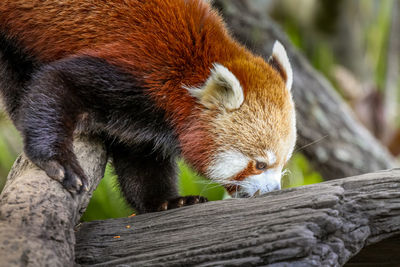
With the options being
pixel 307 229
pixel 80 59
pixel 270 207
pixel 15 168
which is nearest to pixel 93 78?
pixel 80 59

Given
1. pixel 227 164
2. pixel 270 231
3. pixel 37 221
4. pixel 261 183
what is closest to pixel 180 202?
pixel 227 164

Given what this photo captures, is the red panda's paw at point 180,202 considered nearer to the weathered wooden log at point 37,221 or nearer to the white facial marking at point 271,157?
the white facial marking at point 271,157

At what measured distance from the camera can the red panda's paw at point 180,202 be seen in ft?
9.24

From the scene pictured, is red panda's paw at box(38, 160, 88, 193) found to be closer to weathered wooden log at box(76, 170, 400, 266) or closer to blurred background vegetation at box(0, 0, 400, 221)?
weathered wooden log at box(76, 170, 400, 266)

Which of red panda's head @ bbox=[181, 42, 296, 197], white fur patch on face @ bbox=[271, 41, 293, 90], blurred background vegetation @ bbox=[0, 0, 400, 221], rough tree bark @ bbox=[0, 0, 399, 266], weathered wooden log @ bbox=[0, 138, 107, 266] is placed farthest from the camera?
blurred background vegetation @ bbox=[0, 0, 400, 221]

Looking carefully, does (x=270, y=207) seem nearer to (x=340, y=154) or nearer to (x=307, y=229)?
(x=307, y=229)

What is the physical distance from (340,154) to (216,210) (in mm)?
3147

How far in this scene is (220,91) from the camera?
2693mm

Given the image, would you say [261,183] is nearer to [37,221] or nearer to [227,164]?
[227,164]

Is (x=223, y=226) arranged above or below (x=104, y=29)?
below

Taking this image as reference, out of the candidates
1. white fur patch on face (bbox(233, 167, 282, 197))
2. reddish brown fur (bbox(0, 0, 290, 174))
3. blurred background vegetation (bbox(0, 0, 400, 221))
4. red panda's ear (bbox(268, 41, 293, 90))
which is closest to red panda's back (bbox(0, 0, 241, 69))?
reddish brown fur (bbox(0, 0, 290, 174))

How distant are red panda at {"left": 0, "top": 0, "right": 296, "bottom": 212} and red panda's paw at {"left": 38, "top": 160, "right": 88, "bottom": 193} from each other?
33cm

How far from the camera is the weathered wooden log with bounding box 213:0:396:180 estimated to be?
4547 mm

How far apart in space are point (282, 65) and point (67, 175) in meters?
1.52
